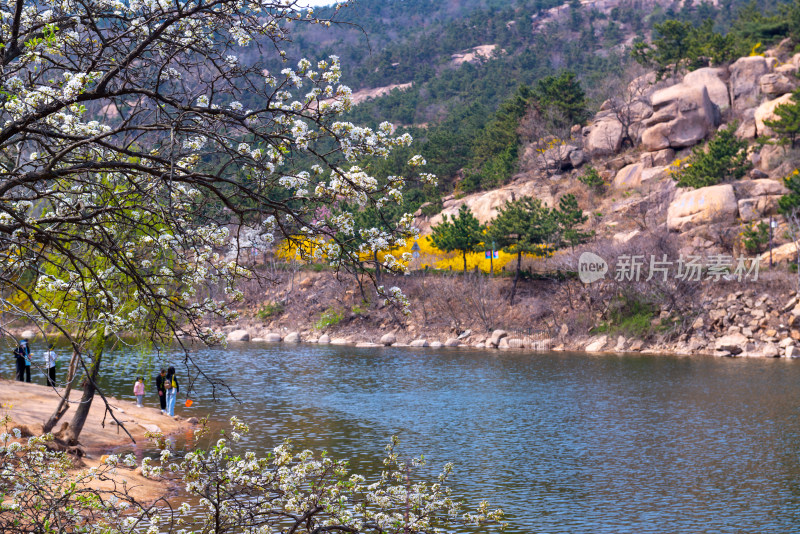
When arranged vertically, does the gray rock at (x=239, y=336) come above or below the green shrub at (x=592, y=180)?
below

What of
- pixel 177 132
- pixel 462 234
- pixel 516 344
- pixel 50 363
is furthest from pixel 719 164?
pixel 177 132

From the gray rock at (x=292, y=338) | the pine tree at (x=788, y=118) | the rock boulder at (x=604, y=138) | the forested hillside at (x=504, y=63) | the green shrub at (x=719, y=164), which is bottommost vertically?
the gray rock at (x=292, y=338)

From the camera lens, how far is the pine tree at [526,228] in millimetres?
55688

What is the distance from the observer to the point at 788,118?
194 feet

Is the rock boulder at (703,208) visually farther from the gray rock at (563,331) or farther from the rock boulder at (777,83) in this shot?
the rock boulder at (777,83)

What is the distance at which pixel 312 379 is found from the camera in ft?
131

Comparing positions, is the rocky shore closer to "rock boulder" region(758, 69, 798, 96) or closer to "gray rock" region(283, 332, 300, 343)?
"gray rock" region(283, 332, 300, 343)

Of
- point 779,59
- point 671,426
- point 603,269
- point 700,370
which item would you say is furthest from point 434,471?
point 779,59

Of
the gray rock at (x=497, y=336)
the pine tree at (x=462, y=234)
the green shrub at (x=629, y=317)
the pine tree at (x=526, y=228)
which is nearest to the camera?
the green shrub at (x=629, y=317)

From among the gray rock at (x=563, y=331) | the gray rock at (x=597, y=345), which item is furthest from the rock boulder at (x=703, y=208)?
the gray rock at (x=563, y=331)

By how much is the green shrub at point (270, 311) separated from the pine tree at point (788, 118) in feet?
148

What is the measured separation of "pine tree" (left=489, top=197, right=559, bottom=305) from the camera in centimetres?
5569

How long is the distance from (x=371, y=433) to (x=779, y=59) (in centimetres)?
6654

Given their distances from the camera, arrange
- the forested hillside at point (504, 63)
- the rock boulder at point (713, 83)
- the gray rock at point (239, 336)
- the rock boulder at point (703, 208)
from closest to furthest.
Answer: the rock boulder at point (703, 208) < the gray rock at point (239, 336) < the rock boulder at point (713, 83) < the forested hillside at point (504, 63)
